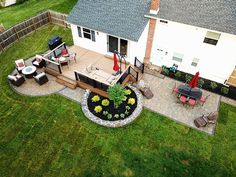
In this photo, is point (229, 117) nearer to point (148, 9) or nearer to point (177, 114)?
point (177, 114)

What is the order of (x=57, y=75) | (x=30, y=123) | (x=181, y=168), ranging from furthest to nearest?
1. (x=57, y=75)
2. (x=30, y=123)
3. (x=181, y=168)

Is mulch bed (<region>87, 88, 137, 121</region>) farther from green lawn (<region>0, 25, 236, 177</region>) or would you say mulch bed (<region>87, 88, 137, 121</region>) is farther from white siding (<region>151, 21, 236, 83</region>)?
white siding (<region>151, 21, 236, 83</region>)

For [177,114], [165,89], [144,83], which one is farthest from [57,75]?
[177,114]

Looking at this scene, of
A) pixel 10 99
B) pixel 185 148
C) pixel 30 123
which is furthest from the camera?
pixel 10 99

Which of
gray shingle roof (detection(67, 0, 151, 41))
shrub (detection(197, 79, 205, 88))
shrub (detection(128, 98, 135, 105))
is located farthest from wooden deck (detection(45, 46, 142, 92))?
shrub (detection(197, 79, 205, 88))

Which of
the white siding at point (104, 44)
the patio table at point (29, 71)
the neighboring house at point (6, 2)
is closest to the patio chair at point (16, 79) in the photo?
the patio table at point (29, 71)

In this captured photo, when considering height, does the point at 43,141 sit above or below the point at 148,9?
below
